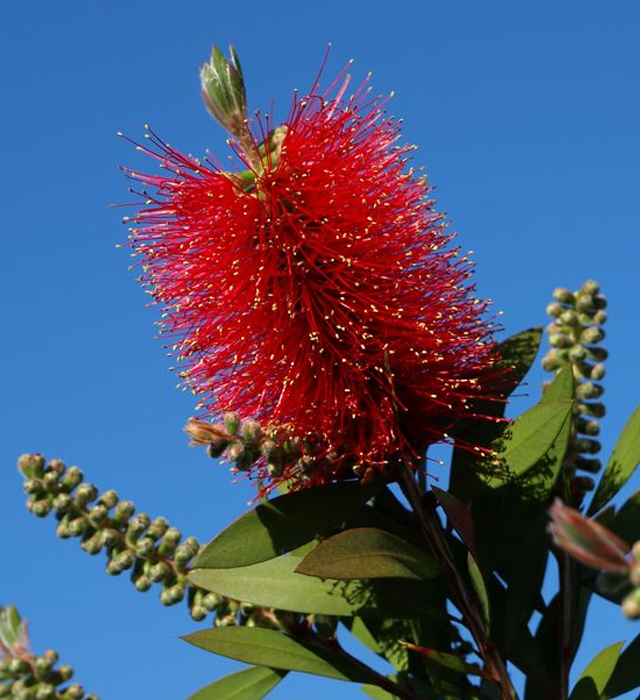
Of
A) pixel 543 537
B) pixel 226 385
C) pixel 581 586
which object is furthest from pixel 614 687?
pixel 226 385

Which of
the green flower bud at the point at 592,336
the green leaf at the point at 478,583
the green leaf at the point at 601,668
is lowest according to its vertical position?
the green leaf at the point at 478,583

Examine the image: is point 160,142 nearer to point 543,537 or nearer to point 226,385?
point 226,385

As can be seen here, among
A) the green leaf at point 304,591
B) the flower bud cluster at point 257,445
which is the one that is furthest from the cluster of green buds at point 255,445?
the green leaf at point 304,591

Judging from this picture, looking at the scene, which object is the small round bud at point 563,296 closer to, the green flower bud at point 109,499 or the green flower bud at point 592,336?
the green flower bud at point 592,336

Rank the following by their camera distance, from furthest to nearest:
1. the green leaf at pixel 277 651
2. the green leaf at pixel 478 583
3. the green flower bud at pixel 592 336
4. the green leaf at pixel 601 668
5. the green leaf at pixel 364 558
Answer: the green flower bud at pixel 592 336 → the green leaf at pixel 601 668 → the green leaf at pixel 277 651 → the green leaf at pixel 478 583 → the green leaf at pixel 364 558

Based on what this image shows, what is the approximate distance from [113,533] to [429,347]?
2.37ft

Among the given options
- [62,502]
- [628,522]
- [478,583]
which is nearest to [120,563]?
[62,502]

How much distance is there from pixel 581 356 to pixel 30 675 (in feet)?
4.16

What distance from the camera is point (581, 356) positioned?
2.19m

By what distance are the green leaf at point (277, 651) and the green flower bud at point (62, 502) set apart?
0.35m

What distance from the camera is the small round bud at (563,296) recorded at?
2221 millimetres

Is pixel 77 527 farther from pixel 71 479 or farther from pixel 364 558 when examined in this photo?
pixel 364 558

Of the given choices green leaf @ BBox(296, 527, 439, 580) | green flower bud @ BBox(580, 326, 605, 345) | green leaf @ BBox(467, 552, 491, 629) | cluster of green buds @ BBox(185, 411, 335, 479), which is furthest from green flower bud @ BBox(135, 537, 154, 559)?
green flower bud @ BBox(580, 326, 605, 345)

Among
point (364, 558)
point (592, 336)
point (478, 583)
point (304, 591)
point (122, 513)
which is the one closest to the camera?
point (364, 558)
